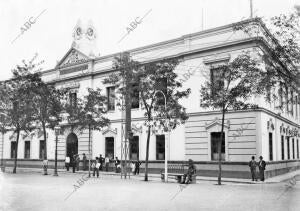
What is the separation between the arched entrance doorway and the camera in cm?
3438

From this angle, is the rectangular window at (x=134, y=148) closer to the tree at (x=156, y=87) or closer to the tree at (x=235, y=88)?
the tree at (x=156, y=87)

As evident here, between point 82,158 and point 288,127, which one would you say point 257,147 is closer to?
point 288,127

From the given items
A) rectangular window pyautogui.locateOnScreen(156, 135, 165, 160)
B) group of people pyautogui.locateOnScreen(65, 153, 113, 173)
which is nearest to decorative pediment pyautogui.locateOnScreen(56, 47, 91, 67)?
group of people pyautogui.locateOnScreen(65, 153, 113, 173)

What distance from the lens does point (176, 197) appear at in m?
13.8

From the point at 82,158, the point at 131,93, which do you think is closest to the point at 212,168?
the point at 131,93

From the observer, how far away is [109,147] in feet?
104

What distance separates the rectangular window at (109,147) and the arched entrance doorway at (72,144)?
4.03 meters

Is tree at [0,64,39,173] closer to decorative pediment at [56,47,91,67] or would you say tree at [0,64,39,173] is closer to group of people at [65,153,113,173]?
group of people at [65,153,113,173]

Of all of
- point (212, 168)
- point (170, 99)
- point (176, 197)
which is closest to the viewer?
point (176, 197)

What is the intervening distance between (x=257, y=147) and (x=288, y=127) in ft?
31.7

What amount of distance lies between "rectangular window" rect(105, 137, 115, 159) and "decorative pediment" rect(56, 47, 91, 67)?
8006 millimetres

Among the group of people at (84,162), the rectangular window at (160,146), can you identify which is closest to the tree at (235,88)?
the rectangular window at (160,146)

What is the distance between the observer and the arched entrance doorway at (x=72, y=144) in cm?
3438

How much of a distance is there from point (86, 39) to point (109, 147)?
12334 millimetres
